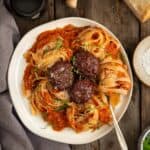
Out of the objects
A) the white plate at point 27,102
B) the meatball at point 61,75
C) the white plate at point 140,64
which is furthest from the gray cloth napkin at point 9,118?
the white plate at point 140,64

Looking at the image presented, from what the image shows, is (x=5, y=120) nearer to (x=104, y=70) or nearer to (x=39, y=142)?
(x=39, y=142)

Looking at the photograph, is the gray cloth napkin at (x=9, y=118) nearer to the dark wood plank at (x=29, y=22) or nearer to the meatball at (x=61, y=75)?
the dark wood plank at (x=29, y=22)

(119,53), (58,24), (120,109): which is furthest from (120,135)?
(58,24)

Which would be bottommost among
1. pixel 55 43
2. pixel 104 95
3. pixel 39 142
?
pixel 39 142

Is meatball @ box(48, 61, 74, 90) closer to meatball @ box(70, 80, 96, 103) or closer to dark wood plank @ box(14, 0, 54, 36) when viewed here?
meatball @ box(70, 80, 96, 103)

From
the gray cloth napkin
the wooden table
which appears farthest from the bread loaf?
the gray cloth napkin

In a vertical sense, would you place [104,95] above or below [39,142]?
above
